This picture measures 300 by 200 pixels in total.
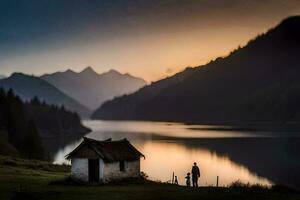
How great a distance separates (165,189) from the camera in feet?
161

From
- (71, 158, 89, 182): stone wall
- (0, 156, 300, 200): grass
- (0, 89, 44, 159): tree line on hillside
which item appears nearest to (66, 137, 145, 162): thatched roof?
(71, 158, 89, 182): stone wall

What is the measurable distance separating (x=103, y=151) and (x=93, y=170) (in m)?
2.37

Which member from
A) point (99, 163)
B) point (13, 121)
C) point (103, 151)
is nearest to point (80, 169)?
point (99, 163)

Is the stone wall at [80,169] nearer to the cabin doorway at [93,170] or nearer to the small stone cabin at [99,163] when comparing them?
the small stone cabin at [99,163]

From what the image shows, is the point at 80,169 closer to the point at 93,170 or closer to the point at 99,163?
the point at 93,170

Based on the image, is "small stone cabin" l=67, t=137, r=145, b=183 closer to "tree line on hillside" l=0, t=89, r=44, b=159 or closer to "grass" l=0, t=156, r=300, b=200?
"grass" l=0, t=156, r=300, b=200

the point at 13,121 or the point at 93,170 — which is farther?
the point at 13,121

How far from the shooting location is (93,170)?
5594 cm

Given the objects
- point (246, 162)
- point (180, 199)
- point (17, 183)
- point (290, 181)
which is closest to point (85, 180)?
point (17, 183)

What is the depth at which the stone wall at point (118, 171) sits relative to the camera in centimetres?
5534

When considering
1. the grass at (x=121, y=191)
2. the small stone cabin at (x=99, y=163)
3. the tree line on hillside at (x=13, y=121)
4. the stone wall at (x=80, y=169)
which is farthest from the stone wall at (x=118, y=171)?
the tree line on hillside at (x=13, y=121)

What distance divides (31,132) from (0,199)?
85.7 metres

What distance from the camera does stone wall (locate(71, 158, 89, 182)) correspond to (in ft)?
183

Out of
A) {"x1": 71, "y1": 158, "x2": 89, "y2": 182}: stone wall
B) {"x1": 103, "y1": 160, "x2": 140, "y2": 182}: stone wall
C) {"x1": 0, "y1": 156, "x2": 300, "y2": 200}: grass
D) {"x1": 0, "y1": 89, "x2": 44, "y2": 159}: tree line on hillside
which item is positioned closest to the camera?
{"x1": 0, "y1": 156, "x2": 300, "y2": 200}: grass
